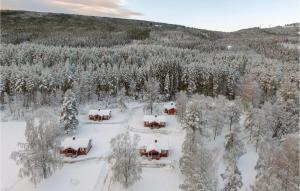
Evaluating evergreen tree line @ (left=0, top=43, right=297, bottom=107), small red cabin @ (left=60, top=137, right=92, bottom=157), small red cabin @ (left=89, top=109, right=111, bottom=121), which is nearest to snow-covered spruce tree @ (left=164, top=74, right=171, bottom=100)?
evergreen tree line @ (left=0, top=43, right=297, bottom=107)

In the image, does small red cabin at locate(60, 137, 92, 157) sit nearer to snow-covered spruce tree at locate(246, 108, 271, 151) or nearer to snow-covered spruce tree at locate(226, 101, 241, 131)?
snow-covered spruce tree at locate(226, 101, 241, 131)

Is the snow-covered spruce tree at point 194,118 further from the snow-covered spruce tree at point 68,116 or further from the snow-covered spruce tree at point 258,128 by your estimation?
the snow-covered spruce tree at point 68,116

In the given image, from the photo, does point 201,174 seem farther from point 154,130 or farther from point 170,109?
point 170,109

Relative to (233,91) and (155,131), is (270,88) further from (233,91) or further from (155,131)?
(155,131)

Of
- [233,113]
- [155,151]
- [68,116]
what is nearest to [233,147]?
[233,113]

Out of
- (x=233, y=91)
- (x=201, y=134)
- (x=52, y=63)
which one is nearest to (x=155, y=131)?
(x=201, y=134)

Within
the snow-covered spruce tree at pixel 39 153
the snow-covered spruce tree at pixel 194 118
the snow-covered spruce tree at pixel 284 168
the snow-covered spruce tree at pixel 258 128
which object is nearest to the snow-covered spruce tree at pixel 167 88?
the snow-covered spruce tree at pixel 194 118
